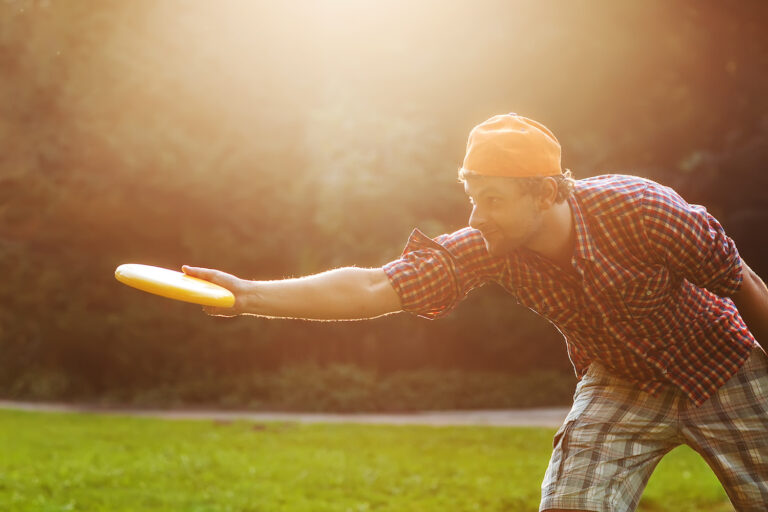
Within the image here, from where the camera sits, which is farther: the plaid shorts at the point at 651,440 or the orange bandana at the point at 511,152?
the plaid shorts at the point at 651,440

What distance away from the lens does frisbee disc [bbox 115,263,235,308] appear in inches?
94.8

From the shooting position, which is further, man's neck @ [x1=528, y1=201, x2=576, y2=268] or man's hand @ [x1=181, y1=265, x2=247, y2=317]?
man's neck @ [x1=528, y1=201, x2=576, y2=268]

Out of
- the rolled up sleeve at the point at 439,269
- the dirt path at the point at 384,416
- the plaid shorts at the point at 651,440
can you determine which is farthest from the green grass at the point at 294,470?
the rolled up sleeve at the point at 439,269

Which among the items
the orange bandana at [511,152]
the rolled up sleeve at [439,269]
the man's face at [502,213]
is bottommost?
the rolled up sleeve at [439,269]

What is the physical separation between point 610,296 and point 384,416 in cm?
1053

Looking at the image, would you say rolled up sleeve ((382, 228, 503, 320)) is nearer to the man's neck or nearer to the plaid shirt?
the plaid shirt

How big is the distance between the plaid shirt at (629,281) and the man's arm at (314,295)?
0.08 m

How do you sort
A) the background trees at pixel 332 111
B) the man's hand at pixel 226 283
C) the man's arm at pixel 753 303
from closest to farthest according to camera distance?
1. the man's hand at pixel 226 283
2. the man's arm at pixel 753 303
3. the background trees at pixel 332 111

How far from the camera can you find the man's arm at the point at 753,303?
3.05 meters

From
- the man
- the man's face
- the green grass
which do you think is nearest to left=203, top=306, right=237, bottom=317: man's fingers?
the man

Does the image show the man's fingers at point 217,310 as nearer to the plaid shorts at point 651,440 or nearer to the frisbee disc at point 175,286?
the frisbee disc at point 175,286

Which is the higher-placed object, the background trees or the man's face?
the background trees

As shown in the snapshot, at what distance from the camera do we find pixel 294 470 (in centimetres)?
838

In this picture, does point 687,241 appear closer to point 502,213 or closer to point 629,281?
point 629,281
